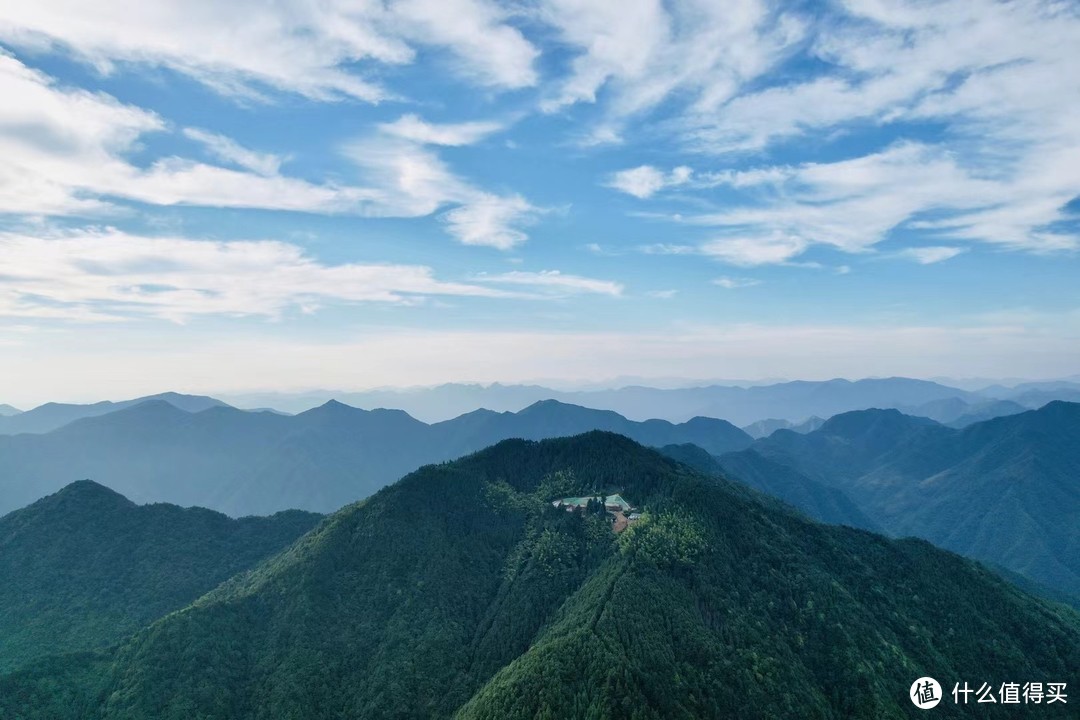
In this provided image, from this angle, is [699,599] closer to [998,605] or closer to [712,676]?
[712,676]

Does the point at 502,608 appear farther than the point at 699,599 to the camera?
Yes

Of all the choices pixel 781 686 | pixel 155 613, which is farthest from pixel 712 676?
pixel 155 613
